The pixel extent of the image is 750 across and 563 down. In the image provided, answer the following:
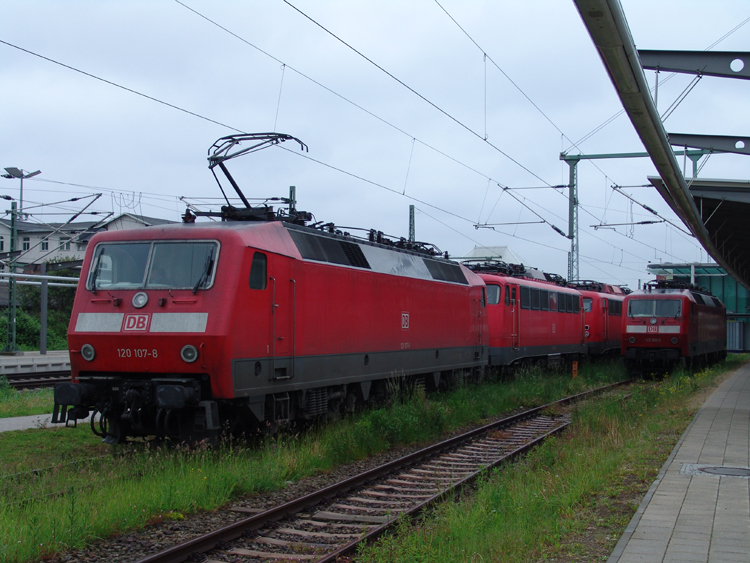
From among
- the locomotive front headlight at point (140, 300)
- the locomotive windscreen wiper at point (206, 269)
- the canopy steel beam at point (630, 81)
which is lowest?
the locomotive front headlight at point (140, 300)

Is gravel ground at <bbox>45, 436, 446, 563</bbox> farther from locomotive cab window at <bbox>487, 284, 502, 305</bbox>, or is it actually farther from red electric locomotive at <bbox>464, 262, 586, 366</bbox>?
locomotive cab window at <bbox>487, 284, 502, 305</bbox>

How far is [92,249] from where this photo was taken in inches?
399

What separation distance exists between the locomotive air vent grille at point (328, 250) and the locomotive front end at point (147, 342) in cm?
196

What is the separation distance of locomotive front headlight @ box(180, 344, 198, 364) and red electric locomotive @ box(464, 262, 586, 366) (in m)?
12.2

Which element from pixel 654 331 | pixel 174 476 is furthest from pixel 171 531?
pixel 654 331

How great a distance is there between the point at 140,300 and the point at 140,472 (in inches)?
89.0

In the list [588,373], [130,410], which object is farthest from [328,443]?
[588,373]

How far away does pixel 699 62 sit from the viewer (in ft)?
40.1

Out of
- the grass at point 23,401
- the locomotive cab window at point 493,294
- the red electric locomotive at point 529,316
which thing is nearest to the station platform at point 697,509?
the red electric locomotive at point 529,316

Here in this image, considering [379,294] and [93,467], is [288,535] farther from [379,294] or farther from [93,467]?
[379,294]

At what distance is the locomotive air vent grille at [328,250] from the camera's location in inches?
437

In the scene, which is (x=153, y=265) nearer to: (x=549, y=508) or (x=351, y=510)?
(x=351, y=510)

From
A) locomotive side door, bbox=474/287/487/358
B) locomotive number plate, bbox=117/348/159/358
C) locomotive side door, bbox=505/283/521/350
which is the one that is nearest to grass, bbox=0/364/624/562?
locomotive number plate, bbox=117/348/159/358

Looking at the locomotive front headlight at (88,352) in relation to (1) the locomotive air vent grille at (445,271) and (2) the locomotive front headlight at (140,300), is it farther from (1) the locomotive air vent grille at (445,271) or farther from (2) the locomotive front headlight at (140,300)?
(1) the locomotive air vent grille at (445,271)
